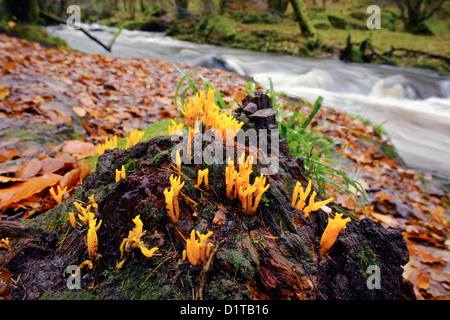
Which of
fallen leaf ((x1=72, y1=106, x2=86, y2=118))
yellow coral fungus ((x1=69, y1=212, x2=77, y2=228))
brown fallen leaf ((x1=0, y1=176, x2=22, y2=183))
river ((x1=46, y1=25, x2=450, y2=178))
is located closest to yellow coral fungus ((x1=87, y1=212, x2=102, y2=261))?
yellow coral fungus ((x1=69, y1=212, x2=77, y2=228))

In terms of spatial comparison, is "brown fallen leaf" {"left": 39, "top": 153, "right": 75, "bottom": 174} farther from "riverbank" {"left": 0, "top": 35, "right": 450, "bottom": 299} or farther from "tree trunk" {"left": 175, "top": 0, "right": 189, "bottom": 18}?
"tree trunk" {"left": 175, "top": 0, "right": 189, "bottom": 18}

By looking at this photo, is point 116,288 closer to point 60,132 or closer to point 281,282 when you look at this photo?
point 281,282

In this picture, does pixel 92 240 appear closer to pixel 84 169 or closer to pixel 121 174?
pixel 121 174

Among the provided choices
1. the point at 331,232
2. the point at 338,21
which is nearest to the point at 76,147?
the point at 331,232

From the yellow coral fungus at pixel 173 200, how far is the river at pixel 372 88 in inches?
223

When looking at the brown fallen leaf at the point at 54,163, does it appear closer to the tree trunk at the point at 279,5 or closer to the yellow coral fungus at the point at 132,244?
the yellow coral fungus at the point at 132,244

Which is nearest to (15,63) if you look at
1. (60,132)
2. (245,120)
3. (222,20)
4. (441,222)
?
(60,132)

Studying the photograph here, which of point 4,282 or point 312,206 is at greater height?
point 312,206

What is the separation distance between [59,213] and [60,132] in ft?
5.56

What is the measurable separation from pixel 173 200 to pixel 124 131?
249 cm

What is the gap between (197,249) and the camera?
3.00ft

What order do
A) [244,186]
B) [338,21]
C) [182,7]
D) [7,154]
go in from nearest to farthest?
[244,186], [7,154], [182,7], [338,21]

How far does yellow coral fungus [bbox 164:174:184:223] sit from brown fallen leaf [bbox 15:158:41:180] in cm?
139

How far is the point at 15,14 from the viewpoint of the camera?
6.85 m
